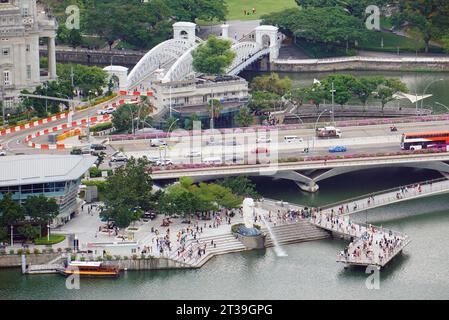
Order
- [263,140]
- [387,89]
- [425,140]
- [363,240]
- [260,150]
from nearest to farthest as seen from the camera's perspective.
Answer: [363,240] < [260,150] < [425,140] < [263,140] < [387,89]

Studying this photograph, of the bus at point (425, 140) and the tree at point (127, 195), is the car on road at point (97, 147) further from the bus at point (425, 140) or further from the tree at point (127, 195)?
the bus at point (425, 140)

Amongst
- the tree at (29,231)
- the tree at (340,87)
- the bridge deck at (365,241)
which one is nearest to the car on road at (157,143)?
the bridge deck at (365,241)

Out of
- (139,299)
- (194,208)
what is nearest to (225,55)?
(194,208)

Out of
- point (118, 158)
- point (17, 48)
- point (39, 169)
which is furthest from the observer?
point (17, 48)

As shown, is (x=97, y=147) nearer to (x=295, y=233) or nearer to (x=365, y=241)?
(x=295, y=233)

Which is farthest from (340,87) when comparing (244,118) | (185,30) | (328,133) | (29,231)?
(29,231)

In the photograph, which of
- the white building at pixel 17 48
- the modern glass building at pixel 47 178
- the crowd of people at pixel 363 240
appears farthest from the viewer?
the white building at pixel 17 48
